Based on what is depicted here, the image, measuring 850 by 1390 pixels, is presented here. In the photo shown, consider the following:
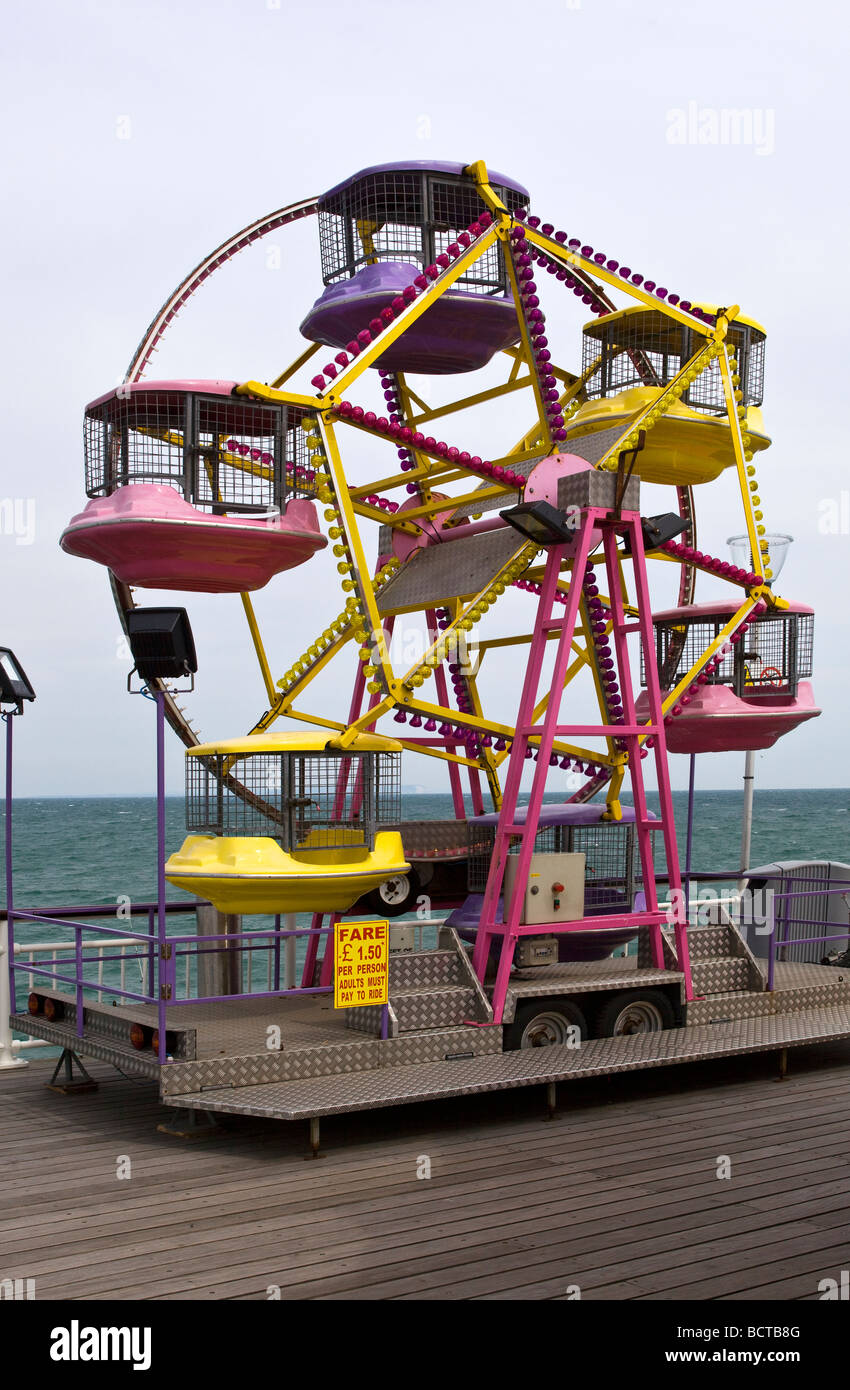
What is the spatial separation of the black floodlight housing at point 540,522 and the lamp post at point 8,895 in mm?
3704

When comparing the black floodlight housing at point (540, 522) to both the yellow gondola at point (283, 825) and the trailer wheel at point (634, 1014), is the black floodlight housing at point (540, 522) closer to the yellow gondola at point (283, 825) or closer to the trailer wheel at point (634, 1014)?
the yellow gondola at point (283, 825)

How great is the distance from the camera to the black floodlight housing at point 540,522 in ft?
32.4

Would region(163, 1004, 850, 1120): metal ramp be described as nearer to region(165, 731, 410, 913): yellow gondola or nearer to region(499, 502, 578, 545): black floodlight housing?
region(165, 731, 410, 913): yellow gondola

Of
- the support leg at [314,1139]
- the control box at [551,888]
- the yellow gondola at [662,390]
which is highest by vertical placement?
the yellow gondola at [662,390]

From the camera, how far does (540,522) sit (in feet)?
32.8

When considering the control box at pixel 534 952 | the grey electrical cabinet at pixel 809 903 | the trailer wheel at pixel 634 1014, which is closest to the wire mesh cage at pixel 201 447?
the control box at pixel 534 952

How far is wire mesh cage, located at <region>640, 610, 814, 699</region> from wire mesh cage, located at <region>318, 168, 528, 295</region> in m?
3.63

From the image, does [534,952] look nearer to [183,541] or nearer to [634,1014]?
[634,1014]

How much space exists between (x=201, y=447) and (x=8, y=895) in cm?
350

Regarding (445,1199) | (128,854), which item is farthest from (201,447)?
(128,854)
